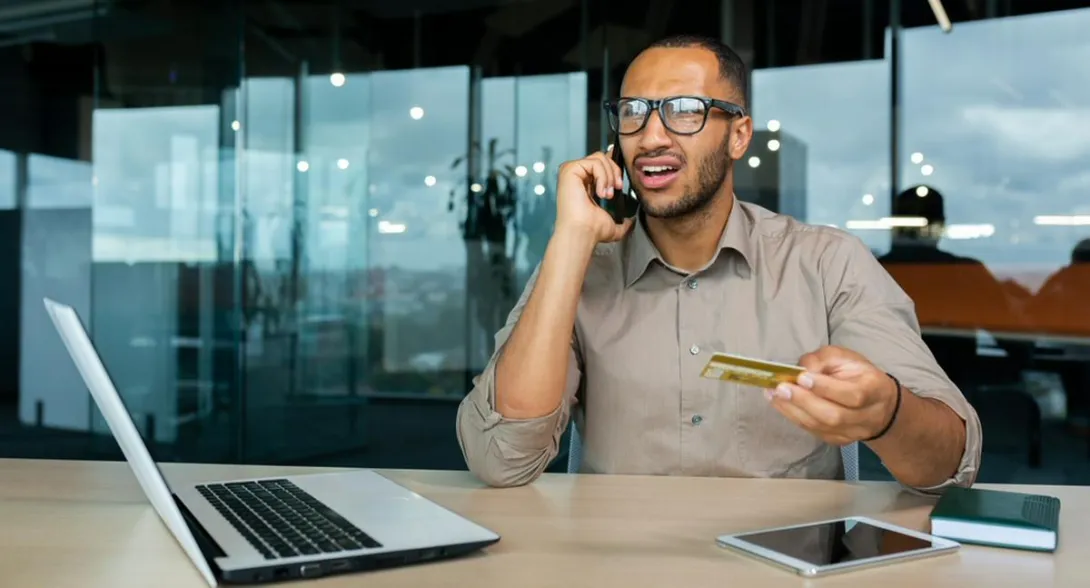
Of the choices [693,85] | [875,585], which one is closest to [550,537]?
[875,585]

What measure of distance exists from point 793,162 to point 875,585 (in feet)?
12.4

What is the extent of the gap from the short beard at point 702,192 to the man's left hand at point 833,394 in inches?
25.0

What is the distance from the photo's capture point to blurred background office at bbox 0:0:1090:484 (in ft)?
14.7

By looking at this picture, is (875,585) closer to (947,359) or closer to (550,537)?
(550,537)

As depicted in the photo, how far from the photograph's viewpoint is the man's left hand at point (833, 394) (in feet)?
3.74

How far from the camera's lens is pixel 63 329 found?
1.06 metres

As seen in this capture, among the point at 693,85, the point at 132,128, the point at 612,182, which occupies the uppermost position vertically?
the point at 132,128

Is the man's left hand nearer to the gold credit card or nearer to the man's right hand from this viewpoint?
the gold credit card

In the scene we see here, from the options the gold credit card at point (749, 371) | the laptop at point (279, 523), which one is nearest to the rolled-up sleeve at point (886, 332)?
the gold credit card at point (749, 371)

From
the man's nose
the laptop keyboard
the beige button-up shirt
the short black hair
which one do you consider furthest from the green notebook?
the short black hair

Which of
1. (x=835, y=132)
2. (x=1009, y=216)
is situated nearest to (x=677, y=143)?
(x=835, y=132)

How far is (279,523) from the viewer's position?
45.3 inches

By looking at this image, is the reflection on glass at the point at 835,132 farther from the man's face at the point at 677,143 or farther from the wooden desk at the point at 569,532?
the wooden desk at the point at 569,532

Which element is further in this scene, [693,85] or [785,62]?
[785,62]
